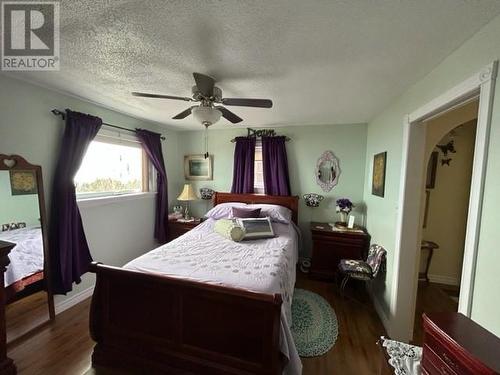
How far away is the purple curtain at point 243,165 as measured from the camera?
3720 millimetres

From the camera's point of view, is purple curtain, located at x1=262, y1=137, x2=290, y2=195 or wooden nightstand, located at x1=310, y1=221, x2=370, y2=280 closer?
wooden nightstand, located at x1=310, y1=221, x2=370, y2=280

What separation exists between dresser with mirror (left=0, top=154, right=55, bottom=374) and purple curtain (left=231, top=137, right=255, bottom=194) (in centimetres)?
244

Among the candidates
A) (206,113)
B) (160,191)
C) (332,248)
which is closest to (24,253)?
(160,191)

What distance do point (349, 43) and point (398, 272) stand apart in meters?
1.90

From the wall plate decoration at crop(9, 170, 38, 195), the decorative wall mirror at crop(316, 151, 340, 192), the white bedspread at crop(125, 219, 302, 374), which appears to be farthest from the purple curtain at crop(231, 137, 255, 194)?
the wall plate decoration at crop(9, 170, 38, 195)

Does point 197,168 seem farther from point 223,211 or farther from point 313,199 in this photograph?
point 313,199

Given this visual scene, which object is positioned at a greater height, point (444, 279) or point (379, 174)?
point (379, 174)

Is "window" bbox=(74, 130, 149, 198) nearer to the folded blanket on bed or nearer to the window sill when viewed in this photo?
the window sill

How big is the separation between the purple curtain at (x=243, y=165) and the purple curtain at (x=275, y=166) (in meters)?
0.23

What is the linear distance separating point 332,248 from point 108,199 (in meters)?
3.08

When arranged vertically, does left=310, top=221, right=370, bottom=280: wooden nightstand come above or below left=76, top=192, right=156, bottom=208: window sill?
below

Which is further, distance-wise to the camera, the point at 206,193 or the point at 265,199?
the point at 206,193

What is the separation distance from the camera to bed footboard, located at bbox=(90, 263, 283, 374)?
1386mm

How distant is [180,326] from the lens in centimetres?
154
